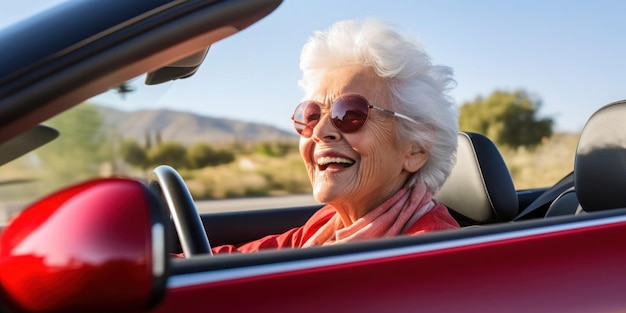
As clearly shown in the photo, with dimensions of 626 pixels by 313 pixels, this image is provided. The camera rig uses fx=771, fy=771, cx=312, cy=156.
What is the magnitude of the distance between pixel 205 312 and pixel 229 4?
46 centimetres

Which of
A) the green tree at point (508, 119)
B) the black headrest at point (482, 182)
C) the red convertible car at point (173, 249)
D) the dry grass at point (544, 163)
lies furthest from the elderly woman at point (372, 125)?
the green tree at point (508, 119)

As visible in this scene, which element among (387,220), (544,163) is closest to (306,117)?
(387,220)

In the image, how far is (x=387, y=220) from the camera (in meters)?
2.22

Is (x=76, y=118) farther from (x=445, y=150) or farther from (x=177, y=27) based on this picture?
(x=445, y=150)

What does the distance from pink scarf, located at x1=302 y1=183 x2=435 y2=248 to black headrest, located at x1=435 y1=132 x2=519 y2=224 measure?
0.39 meters

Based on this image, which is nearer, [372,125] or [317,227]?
[372,125]

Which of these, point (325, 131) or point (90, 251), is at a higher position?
point (325, 131)

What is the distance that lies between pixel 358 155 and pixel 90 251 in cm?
151

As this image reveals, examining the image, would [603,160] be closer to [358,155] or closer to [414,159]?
[414,159]

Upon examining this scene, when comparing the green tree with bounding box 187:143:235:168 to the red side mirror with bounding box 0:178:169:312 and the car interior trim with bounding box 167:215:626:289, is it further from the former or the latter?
the red side mirror with bounding box 0:178:169:312

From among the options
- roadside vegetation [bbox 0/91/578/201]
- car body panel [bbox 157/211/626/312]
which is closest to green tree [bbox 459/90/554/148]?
roadside vegetation [bbox 0/91/578/201]

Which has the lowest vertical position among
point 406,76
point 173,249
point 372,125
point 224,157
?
point 173,249

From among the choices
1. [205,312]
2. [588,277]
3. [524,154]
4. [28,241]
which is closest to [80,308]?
[28,241]

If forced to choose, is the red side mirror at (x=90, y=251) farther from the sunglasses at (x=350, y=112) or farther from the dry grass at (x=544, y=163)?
the dry grass at (x=544, y=163)
